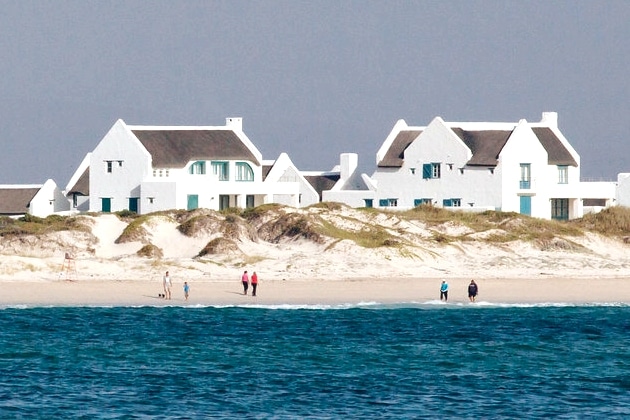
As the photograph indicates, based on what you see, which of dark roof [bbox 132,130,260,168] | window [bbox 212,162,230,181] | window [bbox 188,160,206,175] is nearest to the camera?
dark roof [bbox 132,130,260,168]

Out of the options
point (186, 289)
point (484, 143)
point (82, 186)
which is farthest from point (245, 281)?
point (484, 143)

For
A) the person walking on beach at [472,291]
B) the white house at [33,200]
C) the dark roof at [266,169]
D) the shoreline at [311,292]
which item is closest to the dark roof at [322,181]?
the dark roof at [266,169]

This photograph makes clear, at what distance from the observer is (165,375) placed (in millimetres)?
42719

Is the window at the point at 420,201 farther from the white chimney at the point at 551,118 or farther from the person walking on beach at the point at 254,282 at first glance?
the person walking on beach at the point at 254,282

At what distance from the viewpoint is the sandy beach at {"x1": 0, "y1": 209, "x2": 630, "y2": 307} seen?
190ft

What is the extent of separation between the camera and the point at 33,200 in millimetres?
85438

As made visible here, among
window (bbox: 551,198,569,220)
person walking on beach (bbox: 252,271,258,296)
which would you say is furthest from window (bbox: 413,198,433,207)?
person walking on beach (bbox: 252,271,258,296)

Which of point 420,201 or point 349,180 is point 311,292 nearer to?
point 420,201

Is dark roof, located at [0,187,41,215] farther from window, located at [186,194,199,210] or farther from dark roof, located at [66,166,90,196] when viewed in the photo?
window, located at [186,194,199,210]

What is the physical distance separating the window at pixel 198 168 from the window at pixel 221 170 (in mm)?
794

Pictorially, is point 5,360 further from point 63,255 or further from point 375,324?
point 63,255

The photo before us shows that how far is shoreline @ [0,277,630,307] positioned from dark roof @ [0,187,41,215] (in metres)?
26.9

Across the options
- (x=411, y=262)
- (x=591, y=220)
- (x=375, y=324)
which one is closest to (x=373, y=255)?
(x=411, y=262)

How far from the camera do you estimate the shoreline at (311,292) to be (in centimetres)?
5653
